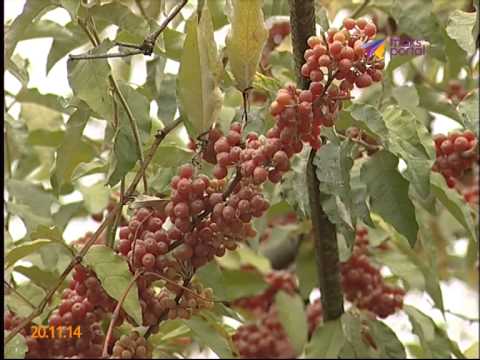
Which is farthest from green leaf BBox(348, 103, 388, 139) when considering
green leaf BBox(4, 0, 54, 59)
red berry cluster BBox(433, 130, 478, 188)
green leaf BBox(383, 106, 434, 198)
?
green leaf BBox(4, 0, 54, 59)

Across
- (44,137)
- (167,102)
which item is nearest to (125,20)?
(167,102)

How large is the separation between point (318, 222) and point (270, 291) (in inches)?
15.1

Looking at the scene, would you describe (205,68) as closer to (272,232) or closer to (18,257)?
(18,257)

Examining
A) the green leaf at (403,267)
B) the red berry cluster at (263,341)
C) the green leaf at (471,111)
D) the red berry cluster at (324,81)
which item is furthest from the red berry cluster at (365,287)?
the red berry cluster at (324,81)

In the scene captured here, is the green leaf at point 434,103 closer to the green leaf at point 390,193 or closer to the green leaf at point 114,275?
the green leaf at point 390,193

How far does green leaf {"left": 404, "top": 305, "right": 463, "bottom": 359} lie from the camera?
38.9 inches

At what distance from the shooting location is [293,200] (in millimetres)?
763

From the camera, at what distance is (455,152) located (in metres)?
0.82

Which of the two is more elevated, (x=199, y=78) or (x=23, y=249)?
(x=199, y=78)

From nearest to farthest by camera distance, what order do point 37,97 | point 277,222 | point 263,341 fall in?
point 37,97, point 263,341, point 277,222

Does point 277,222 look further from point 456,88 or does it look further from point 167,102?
point 167,102

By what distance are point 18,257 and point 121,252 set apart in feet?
0.32

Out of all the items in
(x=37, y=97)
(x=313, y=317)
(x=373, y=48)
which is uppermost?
(x=373, y=48)

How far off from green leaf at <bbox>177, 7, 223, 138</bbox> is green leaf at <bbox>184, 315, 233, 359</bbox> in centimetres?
19
